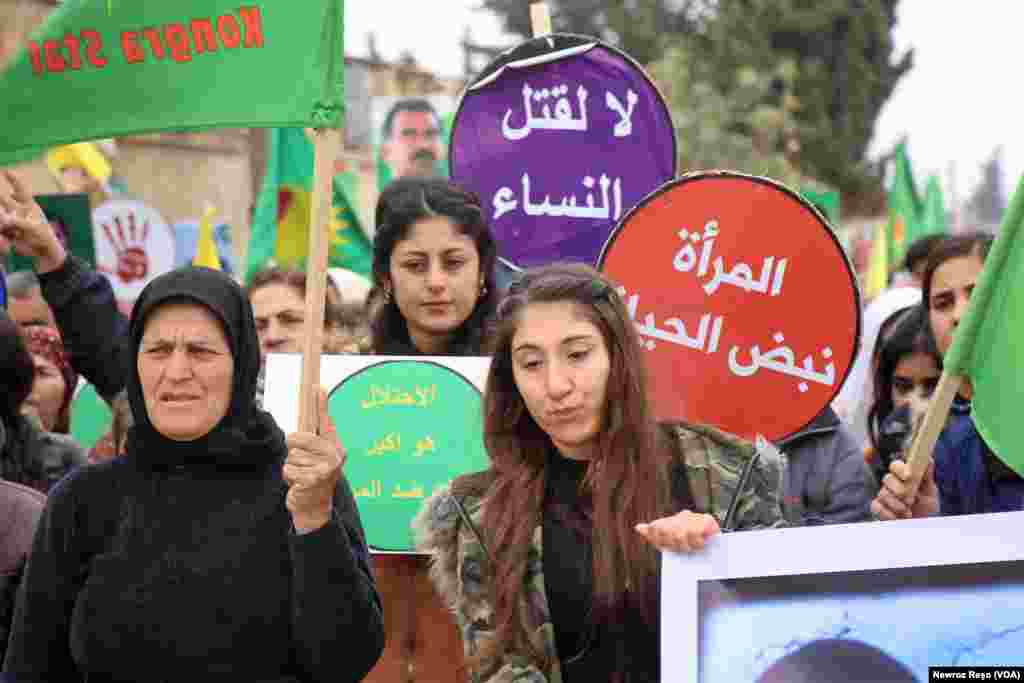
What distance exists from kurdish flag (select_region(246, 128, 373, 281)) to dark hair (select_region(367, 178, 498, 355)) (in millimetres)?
3654

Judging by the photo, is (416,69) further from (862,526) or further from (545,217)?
(862,526)

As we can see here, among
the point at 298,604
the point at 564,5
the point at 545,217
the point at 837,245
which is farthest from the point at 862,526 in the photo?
the point at 564,5

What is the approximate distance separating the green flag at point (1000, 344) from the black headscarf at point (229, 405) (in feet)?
4.11

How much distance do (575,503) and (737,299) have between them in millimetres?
971

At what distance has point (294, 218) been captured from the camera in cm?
848

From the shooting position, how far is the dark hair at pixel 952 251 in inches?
185

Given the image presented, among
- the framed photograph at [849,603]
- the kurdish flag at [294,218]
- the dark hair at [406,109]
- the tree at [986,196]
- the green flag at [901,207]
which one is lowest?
the framed photograph at [849,603]

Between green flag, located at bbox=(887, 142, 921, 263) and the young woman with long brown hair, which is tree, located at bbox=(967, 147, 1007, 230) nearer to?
green flag, located at bbox=(887, 142, 921, 263)

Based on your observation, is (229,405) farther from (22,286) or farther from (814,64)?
(814,64)

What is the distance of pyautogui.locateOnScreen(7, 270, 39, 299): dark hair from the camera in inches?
235

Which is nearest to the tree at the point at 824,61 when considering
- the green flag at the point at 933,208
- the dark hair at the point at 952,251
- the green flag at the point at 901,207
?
the green flag at the point at 933,208

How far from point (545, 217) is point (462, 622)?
5.65 feet

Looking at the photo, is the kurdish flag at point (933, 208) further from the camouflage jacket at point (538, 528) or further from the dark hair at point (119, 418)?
the camouflage jacket at point (538, 528)

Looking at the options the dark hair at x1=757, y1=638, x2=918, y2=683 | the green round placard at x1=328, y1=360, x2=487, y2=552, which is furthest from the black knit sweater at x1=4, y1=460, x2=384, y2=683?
the green round placard at x1=328, y1=360, x2=487, y2=552
